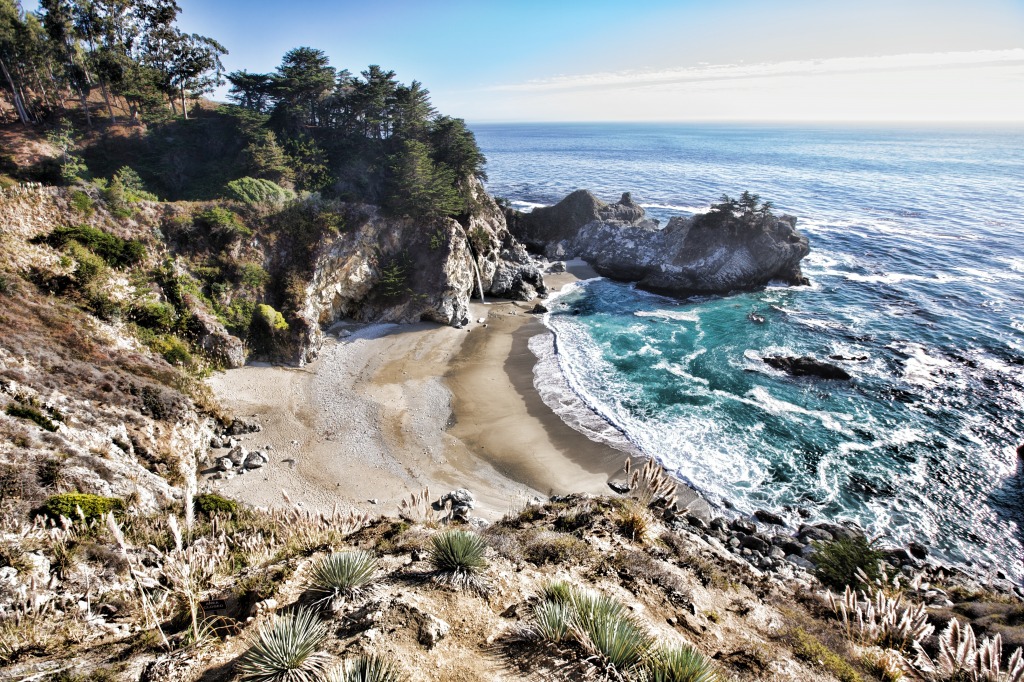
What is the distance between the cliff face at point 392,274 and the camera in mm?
33188

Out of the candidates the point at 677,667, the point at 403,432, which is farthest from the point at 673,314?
the point at 677,667

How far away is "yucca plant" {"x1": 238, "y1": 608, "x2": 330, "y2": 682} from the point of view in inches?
224

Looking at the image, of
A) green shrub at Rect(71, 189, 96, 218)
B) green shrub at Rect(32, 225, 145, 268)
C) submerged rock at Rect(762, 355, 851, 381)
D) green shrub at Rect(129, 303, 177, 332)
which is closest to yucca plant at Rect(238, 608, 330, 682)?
green shrub at Rect(129, 303, 177, 332)

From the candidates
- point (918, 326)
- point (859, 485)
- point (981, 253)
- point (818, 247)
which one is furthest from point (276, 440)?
point (981, 253)

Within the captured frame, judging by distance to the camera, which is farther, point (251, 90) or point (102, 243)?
point (251, 90)

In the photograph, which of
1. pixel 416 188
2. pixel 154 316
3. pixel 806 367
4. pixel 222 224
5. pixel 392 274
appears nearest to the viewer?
pixel 154 316

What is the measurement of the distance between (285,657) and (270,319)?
26194 mm

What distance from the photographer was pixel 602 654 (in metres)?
6.46

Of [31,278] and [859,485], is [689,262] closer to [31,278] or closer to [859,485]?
[859,485]

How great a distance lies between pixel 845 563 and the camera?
43.9 feet

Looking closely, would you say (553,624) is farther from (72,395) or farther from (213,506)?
(72,395)

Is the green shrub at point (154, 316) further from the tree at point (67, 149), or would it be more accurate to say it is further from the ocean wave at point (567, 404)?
the ocean wave at point (567, 404)

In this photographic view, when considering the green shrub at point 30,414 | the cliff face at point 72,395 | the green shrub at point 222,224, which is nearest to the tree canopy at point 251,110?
the green shrub at point 222,224

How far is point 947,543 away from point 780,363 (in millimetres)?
14082
